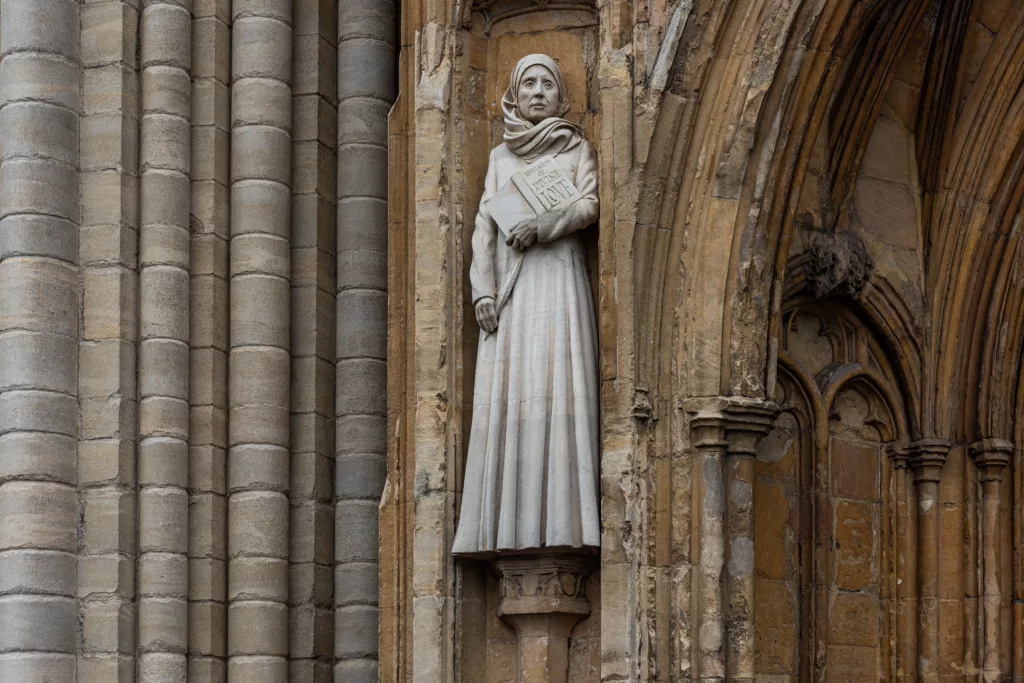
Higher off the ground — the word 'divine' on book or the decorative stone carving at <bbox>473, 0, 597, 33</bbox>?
the decorative stone carving at <bbox>473, 0, 597, 33</bbox>

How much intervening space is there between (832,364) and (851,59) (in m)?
1.57

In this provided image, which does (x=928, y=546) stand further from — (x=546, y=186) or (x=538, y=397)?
(x=546, y=186)

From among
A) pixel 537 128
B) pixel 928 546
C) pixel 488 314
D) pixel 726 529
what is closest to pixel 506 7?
pixel 537 128

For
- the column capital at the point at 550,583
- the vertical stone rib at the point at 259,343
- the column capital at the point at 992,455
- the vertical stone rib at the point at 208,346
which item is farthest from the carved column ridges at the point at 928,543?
the vertical stone rib at the point at 208,346

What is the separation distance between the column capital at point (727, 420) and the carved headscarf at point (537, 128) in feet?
4.83

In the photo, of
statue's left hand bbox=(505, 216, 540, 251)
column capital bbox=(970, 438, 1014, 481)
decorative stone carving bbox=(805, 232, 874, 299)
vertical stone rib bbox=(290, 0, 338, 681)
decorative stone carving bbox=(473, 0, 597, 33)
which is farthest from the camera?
vertical stone rib bbox=(290, 0, 338, 681)

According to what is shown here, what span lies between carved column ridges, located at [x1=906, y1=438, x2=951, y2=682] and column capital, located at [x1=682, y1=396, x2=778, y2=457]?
1.36 metres

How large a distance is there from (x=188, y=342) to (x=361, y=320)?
3.17 ft

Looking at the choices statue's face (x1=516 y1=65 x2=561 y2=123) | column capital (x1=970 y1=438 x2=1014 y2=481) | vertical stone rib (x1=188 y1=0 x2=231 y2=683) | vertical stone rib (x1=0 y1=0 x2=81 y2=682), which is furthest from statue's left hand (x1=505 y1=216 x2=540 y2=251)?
column capital (x1=970 y1=438 x2=1014 y2=481)

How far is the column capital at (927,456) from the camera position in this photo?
1306 centimetres

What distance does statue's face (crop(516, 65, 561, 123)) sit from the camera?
41.0ft

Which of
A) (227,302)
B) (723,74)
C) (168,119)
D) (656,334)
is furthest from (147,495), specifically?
(723,74)

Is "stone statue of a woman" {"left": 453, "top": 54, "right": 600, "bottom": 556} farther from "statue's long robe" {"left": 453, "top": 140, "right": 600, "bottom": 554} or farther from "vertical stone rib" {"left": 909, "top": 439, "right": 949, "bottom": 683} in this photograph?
"vertical stone rib" {"left": 909, "top": 439, "right": 949, "bottom": 683}

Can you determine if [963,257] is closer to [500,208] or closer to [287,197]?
[500,208]
